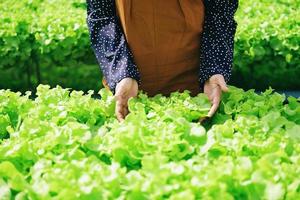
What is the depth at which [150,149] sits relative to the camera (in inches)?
97.5

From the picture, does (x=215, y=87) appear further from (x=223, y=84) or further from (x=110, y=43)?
(x=110, y=43)

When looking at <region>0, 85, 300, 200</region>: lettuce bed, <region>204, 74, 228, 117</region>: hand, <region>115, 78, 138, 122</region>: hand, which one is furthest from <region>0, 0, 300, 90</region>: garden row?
<region>115, 78, 138, 122</region>: hand

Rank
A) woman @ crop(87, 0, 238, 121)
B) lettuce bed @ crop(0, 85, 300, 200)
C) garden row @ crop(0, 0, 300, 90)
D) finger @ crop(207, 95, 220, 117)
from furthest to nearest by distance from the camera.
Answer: garden row @ crop(0, 0, 300, 90) → woman @ crop(87, 0, 238, 121) → finger @ crop(207, 95, 220, 117) → lettuce bed @ crop(0, 85, 300, 200)

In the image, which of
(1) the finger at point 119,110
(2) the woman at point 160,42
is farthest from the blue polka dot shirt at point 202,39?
(1) the finger at point 119,110

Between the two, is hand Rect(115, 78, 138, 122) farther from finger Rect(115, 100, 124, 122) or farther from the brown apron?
the brown apron

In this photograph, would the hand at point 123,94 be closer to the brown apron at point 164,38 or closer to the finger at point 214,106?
the brown apron at point 164,38

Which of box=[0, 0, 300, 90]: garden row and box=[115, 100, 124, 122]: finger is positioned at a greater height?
box=[115, 100, 124, 122]: finger

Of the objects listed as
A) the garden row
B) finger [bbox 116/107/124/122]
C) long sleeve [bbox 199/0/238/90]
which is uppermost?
long sleeve [bbox 199/0/238/90]

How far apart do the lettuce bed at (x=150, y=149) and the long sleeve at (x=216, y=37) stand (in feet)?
0.52

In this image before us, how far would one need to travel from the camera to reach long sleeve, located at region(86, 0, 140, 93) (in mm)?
3023

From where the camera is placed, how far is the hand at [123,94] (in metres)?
2.99

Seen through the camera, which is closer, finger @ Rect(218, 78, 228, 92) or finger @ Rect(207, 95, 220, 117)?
finger @ Rect(207, 95, 220, 117)

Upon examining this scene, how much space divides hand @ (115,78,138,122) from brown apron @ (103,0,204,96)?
0.16 metres

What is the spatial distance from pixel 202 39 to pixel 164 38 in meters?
0.20
